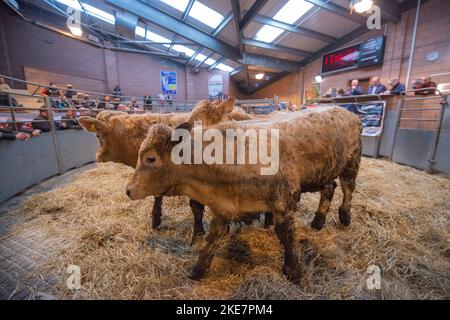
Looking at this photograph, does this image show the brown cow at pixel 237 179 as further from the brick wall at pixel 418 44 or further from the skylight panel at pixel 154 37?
the skylight panel at pixel 154 37

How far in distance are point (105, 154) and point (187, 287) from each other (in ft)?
5.99

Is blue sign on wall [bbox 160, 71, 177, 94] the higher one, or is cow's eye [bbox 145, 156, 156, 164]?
blue sign on wall [bbox 160, 71, 177, 94]

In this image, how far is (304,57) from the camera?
43.9ft

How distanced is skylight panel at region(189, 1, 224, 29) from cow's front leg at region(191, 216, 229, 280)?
8.68m

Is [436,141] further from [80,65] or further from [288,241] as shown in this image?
[80,65]

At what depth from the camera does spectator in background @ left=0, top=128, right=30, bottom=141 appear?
3402mm

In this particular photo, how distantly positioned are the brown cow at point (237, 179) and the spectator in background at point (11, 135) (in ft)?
11.3

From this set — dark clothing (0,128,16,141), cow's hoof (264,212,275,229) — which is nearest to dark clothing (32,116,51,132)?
dark clothing (0,128,16,141)

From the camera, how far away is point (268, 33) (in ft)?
32.5

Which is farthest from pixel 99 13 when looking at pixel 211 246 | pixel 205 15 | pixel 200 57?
pixel 211 246

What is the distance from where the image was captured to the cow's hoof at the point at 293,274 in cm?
178

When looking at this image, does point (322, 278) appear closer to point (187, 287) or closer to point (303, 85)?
point (187, 287)

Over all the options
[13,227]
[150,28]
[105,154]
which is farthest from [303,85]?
[13,227]

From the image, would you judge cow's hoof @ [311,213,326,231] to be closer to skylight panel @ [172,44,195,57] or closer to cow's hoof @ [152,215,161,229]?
cow's hoof @ [152,215,161,229]
